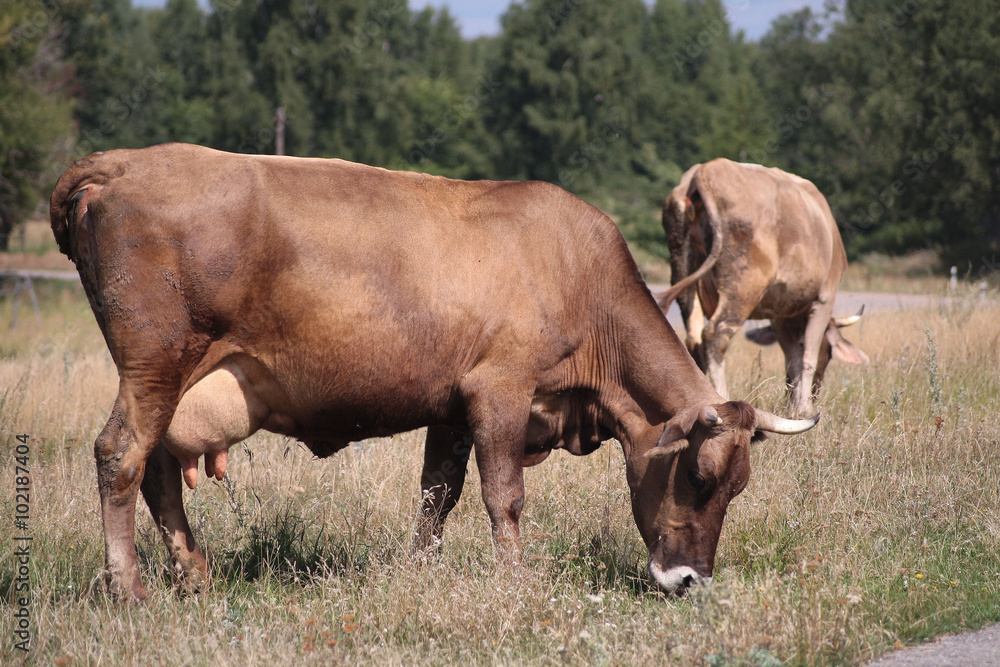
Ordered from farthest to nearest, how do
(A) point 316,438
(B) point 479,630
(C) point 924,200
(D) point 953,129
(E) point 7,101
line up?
1. (C) point 924,200
2. (D) point 953,129
3. (E) point 7,101
4. (A) point 316,438
5. (B) point 479,630

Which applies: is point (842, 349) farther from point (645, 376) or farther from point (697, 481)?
point (697, 481)

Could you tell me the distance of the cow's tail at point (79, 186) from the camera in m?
4.12

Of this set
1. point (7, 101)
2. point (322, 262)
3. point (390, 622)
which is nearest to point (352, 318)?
point (322, 262)

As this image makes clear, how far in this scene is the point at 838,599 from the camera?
4270 mm

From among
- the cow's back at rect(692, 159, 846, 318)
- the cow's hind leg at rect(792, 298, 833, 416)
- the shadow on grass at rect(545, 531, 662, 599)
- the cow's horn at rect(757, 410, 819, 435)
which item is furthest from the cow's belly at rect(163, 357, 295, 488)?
the cow's hind leg at rect(792, 298, 833, 416)

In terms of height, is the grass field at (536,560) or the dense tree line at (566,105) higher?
the dense tree line at (566,105)

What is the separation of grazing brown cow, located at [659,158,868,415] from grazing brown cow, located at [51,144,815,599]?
2810mm

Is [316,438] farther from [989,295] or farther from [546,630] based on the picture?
[989,295]

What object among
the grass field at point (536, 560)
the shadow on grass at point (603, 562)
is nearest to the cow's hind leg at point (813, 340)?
the grass field at point (536, 560)

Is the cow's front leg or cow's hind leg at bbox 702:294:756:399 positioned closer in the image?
the cow's front leg

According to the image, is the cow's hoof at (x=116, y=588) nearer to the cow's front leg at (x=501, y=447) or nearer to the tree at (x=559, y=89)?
the cow's front leg at (x=501, y=447)

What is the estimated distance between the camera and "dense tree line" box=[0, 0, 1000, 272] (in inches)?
1025

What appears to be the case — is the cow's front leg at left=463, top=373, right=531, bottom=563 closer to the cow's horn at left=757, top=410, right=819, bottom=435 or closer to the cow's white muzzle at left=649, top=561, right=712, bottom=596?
the cow's white muzzle at left=649, top=561, right=712, bottom=596

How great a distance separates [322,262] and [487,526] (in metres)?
2.20
